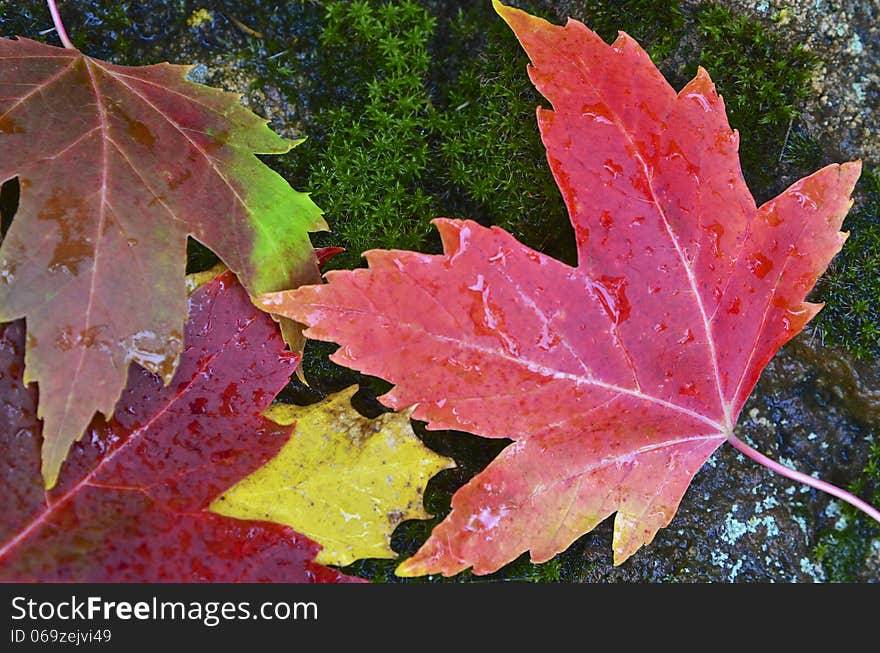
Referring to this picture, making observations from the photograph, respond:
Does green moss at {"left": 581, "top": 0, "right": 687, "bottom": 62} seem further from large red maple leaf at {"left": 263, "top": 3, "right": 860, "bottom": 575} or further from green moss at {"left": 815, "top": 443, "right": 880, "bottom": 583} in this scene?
green moss at {"left": 815, "top": 443, "right": 880, "bottom": 583}

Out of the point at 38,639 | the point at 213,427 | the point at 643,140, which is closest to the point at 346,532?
the point at 213,427

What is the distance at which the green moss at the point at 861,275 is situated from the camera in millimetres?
1434

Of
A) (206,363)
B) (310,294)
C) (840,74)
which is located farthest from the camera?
(840,74)

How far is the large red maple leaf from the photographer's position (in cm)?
116

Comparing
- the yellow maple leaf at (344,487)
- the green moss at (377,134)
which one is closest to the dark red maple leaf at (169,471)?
the yellow maple leaf at (344,487)

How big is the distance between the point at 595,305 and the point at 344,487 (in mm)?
522

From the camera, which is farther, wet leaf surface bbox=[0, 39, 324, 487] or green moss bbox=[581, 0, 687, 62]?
green moss bbox=[581, 0, 687, 62]

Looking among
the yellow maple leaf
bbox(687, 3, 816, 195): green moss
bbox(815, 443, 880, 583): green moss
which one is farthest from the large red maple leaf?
bbox(815, 443, 880, 583): green moss

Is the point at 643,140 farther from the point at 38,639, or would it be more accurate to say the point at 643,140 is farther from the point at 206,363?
the point at 38,639

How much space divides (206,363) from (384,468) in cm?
35

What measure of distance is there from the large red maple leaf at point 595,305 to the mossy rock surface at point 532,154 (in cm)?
27

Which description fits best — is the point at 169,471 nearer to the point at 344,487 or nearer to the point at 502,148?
the point at 344,487

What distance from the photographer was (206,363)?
1.22 meters

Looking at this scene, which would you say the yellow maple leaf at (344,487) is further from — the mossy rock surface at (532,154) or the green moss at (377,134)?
the green moss at (377,134)
